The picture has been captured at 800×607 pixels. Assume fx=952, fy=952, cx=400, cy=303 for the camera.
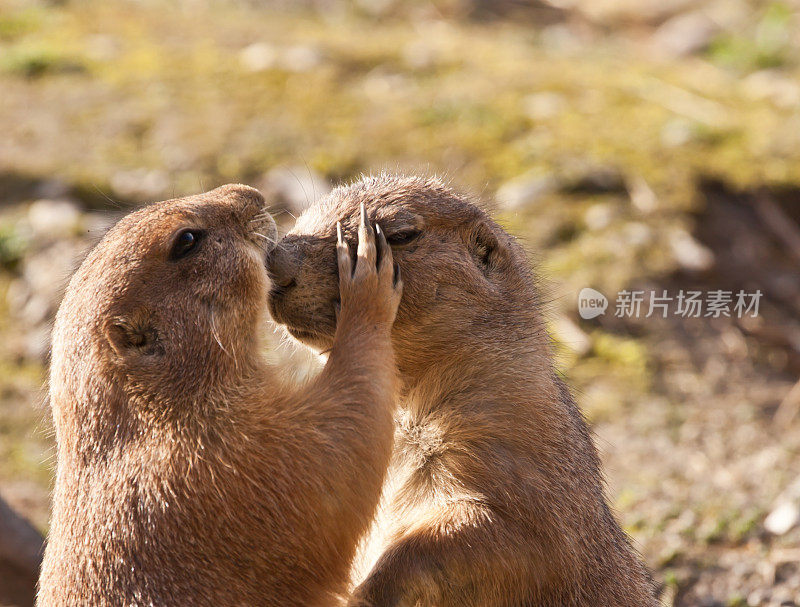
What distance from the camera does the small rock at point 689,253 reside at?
6645 millimetres

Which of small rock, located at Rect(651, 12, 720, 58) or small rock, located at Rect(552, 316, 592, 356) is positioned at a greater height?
small rock, located at Rect(552, 316, 592, 356)

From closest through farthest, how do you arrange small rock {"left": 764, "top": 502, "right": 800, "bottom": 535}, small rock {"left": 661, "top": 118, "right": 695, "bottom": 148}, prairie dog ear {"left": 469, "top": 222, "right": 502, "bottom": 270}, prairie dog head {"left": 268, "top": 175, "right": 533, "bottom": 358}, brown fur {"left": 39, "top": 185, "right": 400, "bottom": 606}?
brown fur {"left": 39, "top": 185, "right": 400, "bottom": 606} < prairie dog head {"left": 268, "top": 175, "right": 533, "bottom": 358} < prairie dog ear {"left": 469, "top": 222, "right": 502, "bottom": 270} < small rock {"left": 764, "top": 502, "right": 800, "bottom": 535} < small rock {"left": 661, "top": 118, "right": 695, "bottom": 148}

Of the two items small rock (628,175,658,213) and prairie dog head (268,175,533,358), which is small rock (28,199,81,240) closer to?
prairie dog head (268,175,533,358)

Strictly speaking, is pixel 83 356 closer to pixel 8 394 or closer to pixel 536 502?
pixel 536 502

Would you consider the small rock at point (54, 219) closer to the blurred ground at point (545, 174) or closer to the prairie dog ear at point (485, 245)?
the blurred ground at point (545, 174)

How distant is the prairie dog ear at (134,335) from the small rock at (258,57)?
20.4 feet

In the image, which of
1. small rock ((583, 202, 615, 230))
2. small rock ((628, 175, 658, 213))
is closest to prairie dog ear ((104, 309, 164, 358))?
small rock ((583, 202, 615, 230))

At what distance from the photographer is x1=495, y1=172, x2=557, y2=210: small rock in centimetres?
701

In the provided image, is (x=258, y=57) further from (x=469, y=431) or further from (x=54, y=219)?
(x=469, y=431)

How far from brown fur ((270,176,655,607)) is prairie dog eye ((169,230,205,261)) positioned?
1.04ft

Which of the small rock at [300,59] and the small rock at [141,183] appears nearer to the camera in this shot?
the small rock at [141,183]

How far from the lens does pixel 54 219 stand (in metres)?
6.73

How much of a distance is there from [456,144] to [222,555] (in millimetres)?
5310

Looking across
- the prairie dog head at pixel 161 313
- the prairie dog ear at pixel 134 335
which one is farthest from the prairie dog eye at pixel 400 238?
the prairie dog ear at pixel 134 335
